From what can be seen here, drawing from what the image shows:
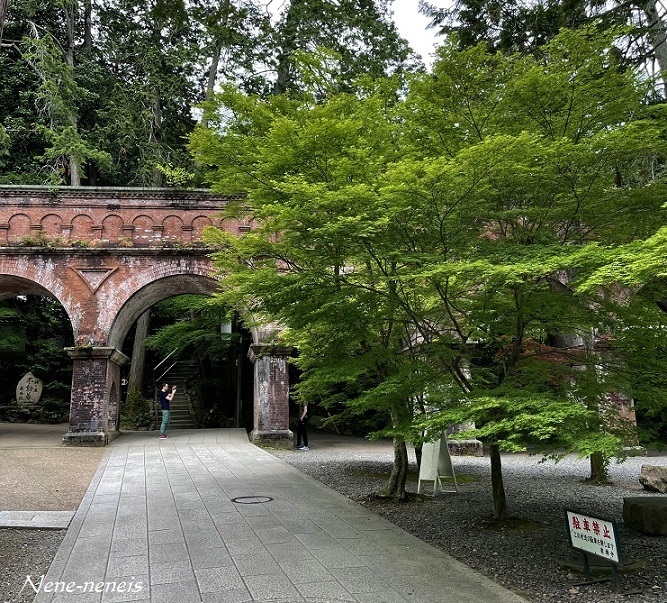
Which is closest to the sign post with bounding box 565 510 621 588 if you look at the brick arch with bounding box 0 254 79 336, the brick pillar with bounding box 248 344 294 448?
the brick pillar with bounding box 248 344 294 448

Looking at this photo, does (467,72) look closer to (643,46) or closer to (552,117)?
(552,117)

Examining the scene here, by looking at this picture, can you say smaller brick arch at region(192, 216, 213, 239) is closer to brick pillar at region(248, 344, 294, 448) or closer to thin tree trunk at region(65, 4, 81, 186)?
brick pillar at region(248, 344, 294, 448)

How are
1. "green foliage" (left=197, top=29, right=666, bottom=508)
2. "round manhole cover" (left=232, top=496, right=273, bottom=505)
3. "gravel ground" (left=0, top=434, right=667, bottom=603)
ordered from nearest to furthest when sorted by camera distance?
"gravel ground" (left=0, top=434, right=667, bottom=603), "green foliage" (left=197, top=29, right=666, bottom=508), "round manhole cover" (left=232, top=496, right=273, bottom=505)

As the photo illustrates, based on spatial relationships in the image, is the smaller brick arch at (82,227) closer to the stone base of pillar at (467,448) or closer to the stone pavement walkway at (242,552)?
the stone pavement walkway at (242,552)

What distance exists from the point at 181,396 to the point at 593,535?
2102cm

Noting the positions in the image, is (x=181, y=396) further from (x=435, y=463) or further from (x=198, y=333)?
(x=435, y=463)

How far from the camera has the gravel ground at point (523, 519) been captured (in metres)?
4.53

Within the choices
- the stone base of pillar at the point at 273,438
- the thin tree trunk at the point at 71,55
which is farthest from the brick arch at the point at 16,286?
the stone base of pillar at the point at 273,438

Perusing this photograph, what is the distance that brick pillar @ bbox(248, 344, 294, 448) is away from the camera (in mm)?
15016

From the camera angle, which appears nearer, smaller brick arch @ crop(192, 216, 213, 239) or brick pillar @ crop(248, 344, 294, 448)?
brick pillar @ crop(248, 344, 294, 448)

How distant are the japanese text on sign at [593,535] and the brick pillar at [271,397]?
10.9m

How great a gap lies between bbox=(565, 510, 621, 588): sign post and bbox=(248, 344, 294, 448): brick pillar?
10856 millimetres

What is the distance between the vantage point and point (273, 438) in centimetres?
1496

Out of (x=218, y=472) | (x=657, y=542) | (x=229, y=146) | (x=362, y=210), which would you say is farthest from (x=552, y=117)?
(x=218, y=472)
